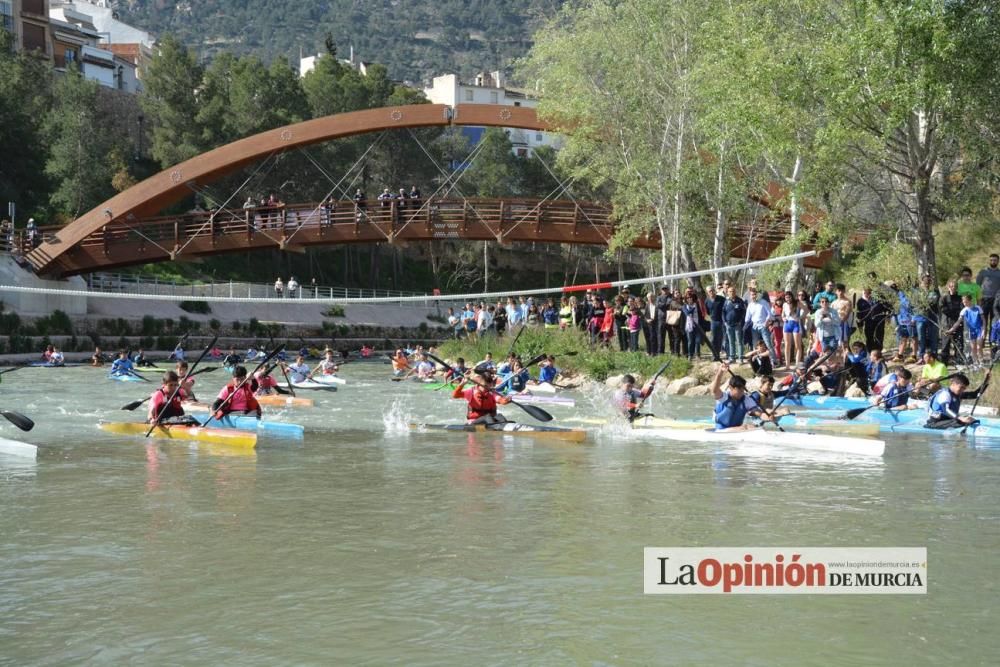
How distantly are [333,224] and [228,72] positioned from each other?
34.3 meters

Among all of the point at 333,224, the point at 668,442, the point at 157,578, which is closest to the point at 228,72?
the point at 333,224

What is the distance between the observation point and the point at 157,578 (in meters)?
10.0

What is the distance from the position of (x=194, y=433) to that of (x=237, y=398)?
4.77 feet

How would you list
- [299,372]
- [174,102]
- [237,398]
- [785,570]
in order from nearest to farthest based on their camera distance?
[785,570] < [237,398] < [299,372] < [174,102]

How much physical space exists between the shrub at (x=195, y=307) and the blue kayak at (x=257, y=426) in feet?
101

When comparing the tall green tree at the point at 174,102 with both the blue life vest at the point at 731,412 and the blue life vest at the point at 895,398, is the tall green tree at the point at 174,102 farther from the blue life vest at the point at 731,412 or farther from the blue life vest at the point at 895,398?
the blue life vest at the point at 731,412

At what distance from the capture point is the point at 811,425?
61.8 ft

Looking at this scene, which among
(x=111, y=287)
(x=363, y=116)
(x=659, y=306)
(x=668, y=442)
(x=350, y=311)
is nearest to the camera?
(x=668, y=442)

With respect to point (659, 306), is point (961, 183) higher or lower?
higher

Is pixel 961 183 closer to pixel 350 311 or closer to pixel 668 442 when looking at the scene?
pixel 668 442

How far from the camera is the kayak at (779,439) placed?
1653cm

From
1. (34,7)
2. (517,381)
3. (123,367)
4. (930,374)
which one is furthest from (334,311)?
(930,374)

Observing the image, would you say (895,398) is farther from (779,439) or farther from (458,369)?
(458,369)

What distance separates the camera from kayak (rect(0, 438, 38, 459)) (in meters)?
16.7
